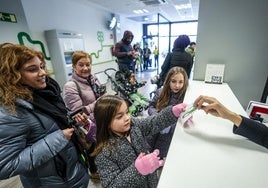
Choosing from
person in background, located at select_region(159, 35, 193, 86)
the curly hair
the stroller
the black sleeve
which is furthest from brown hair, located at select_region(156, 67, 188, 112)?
the stroller

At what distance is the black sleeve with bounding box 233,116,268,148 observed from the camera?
74cm

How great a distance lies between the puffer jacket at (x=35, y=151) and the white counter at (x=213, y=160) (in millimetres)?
620

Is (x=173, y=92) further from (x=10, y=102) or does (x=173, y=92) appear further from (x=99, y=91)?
(x=10, y=102)

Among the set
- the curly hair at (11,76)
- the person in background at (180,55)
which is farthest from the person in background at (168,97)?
the curly hair at (11,76)

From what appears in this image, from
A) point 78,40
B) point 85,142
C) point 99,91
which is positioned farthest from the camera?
point 78,40

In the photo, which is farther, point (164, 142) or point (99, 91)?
point (99, 91)

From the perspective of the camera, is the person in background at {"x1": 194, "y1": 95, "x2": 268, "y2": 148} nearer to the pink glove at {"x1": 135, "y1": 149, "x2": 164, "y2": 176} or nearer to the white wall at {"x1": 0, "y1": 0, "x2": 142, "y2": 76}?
the pink glove at {"x1": 135, "y1": 149, "x2": 164, "y2": 176}

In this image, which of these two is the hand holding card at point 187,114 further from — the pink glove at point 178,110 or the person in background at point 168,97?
the person in background at point 168,97

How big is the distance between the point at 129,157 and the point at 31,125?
54cm

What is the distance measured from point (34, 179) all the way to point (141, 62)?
732cm

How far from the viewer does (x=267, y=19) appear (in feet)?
5.01

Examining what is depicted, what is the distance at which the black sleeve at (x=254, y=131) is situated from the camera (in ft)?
2.42

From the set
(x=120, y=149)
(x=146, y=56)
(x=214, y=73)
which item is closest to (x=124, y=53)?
(x=214, y=73)

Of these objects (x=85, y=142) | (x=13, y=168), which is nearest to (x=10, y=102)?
(x=13, y=168)
